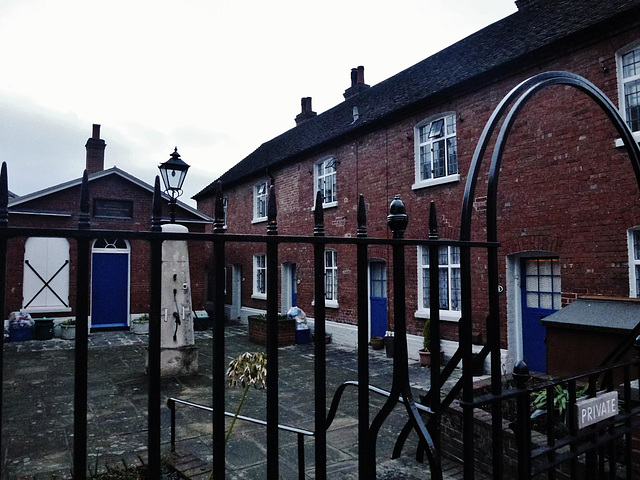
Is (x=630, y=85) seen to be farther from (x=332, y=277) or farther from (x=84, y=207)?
(x=332, y=277)

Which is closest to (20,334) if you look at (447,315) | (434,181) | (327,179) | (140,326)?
(140,326)

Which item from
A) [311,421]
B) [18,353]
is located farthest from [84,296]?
[18,353]

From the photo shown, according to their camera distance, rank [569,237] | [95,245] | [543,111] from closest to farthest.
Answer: [569,237]
[543,111]
[95,245]

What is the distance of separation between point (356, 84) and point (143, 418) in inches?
598

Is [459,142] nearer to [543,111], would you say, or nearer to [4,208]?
[543,111]

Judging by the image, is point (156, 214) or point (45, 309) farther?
point (45, 309)

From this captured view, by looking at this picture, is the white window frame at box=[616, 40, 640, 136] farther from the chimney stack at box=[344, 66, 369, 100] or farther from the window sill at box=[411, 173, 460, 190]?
the chimney stack at box=[344, 66, 369, 100]

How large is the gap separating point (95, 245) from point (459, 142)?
12656mm

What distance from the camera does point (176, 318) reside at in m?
8.60

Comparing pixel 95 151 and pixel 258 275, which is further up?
pixel 95 151

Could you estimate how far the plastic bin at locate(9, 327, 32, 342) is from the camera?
1321 cm

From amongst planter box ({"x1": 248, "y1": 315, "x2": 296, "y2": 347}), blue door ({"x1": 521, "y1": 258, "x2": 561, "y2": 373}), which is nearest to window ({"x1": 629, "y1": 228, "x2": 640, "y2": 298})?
blue door ({"x1": 521, "y1": 258, "x2": 561, "y2": 373})

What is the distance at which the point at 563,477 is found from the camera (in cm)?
362

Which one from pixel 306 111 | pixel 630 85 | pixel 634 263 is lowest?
pixel 634 263
